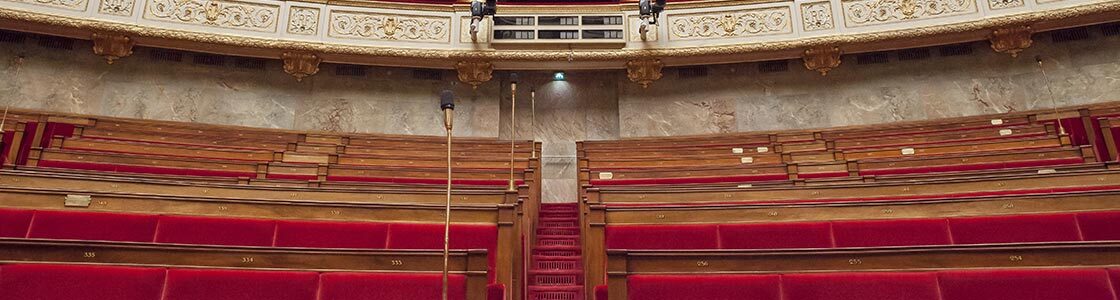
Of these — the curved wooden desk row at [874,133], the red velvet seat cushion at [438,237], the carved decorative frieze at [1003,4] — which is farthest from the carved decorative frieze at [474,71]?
the carved decorative frieze at [1003,4]

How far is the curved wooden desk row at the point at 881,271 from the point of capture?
0.94 m

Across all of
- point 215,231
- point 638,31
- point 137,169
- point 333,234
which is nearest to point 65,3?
point 137,169

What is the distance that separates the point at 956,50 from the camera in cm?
390

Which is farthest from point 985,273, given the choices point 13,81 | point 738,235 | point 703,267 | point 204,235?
point 13,81

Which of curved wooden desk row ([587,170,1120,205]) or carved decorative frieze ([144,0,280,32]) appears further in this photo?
carved decorative frieze ([144,0,280,32])

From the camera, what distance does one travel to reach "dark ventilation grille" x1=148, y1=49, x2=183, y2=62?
3932 mm

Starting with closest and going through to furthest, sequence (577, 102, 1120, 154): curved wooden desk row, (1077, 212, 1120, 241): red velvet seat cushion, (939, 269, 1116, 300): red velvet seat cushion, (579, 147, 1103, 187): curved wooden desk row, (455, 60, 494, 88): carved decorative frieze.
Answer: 1. (939, 269, 1116, 300): red velvet seat cushion
2. (1077, 212, 1120, 241): red velvet seat cushion
3. (579, 147, 1103, 187): curved wooden desk row
4. (577, 102, 1120, 154): curved wooden desk row
5. (455, 60, 494, 88): carved decorative frieze

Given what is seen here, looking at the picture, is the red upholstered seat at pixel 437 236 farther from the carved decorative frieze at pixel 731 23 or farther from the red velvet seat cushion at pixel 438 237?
the carved decorative frieze at pixel 731 23

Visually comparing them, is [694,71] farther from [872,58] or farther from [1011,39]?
[1011,39]

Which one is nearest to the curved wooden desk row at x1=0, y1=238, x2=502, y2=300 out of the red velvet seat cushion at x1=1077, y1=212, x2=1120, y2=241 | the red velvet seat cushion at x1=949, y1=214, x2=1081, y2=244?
the red velvet seat cushion at x1=949, y1=214, x2=1081, y2=244

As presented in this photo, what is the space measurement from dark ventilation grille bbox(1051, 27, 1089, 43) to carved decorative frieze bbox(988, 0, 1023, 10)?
0.44 m

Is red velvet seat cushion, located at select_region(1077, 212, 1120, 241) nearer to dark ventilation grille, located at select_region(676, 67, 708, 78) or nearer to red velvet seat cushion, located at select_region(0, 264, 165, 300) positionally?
red velvet seat cushion, located at select_region(0, 264, 165, 300)

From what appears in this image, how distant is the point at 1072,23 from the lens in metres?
3.41

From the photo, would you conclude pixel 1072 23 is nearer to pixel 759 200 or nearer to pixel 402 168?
pixel 759 200
